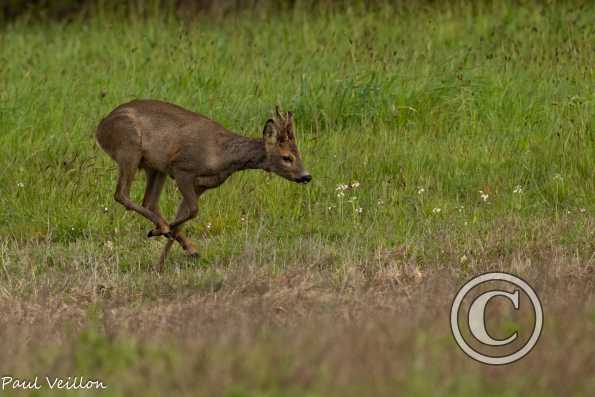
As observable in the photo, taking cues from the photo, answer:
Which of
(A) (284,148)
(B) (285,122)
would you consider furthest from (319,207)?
(B) (285,122)

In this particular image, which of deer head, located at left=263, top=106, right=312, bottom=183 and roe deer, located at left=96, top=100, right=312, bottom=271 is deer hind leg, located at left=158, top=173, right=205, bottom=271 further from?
deer head, located at left=263, top=106, right=312, bottom=183

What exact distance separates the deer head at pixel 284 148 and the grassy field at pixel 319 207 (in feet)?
1.69

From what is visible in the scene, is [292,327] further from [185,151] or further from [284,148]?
[185,151]

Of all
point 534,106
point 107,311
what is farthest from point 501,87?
point 107,311

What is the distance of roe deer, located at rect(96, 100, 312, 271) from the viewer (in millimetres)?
9672

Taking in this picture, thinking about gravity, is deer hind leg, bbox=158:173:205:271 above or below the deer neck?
below

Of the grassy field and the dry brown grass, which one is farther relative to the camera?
the grassy field

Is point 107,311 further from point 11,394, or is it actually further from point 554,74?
point 554,74

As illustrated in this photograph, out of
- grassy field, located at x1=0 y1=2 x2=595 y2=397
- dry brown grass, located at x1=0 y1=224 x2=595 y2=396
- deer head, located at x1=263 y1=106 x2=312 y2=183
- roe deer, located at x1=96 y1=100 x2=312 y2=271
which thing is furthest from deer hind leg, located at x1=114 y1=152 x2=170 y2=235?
deer head, located at x1=263 y1=106 x2=312 y2=183

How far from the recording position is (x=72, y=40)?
52.5 ft

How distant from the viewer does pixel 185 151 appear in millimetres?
9750

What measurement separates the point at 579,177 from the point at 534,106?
5.26 ft

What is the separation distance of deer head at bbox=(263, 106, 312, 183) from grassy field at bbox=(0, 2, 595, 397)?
1.69 feet

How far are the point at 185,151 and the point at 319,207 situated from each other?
144 centimetres
